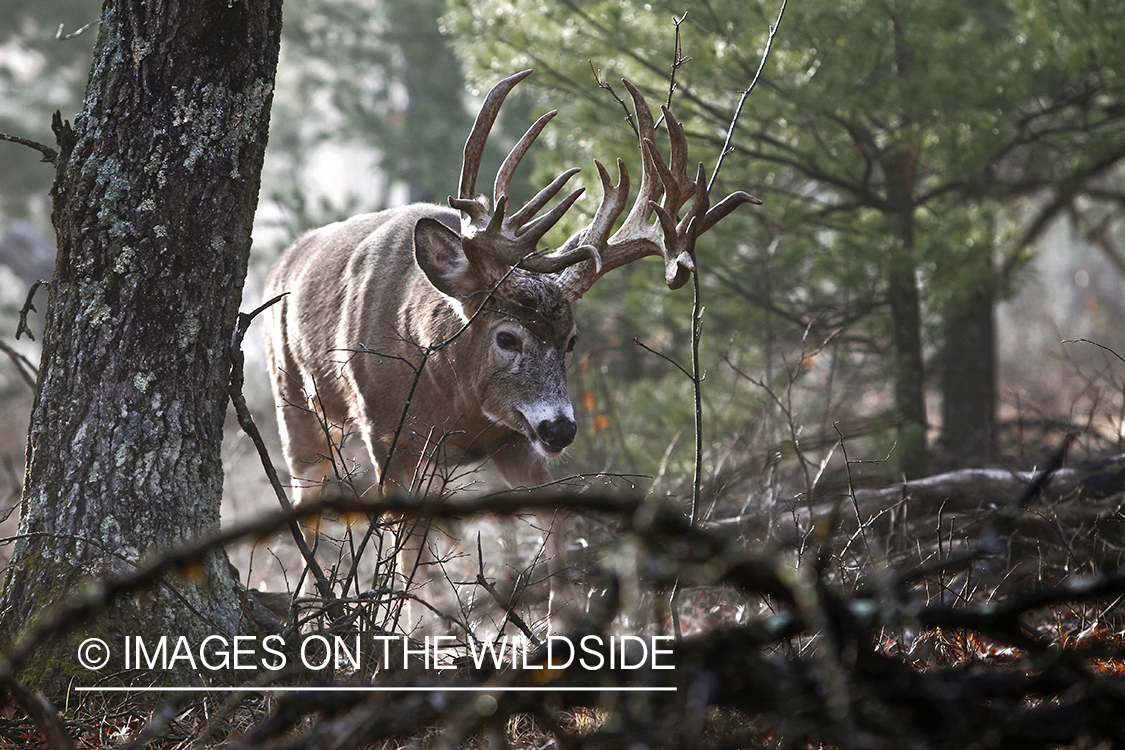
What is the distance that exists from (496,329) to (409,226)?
101cm

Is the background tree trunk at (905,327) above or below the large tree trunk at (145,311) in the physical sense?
above

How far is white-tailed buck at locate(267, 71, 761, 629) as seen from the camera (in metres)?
4.66

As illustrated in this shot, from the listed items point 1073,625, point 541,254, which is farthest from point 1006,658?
point 541,254

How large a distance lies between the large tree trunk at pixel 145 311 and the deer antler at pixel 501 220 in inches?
47.5

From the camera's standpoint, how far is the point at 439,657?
3.34m

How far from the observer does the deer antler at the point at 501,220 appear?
176 inches

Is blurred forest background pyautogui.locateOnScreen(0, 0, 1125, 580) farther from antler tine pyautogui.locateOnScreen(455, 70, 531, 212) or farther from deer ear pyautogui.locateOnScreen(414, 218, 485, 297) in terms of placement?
antler tine pyautogui.locateOnScreen(455, 70, 531, 212)

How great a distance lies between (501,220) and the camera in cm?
466

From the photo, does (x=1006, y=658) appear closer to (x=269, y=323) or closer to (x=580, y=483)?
(x=580, y=483)
